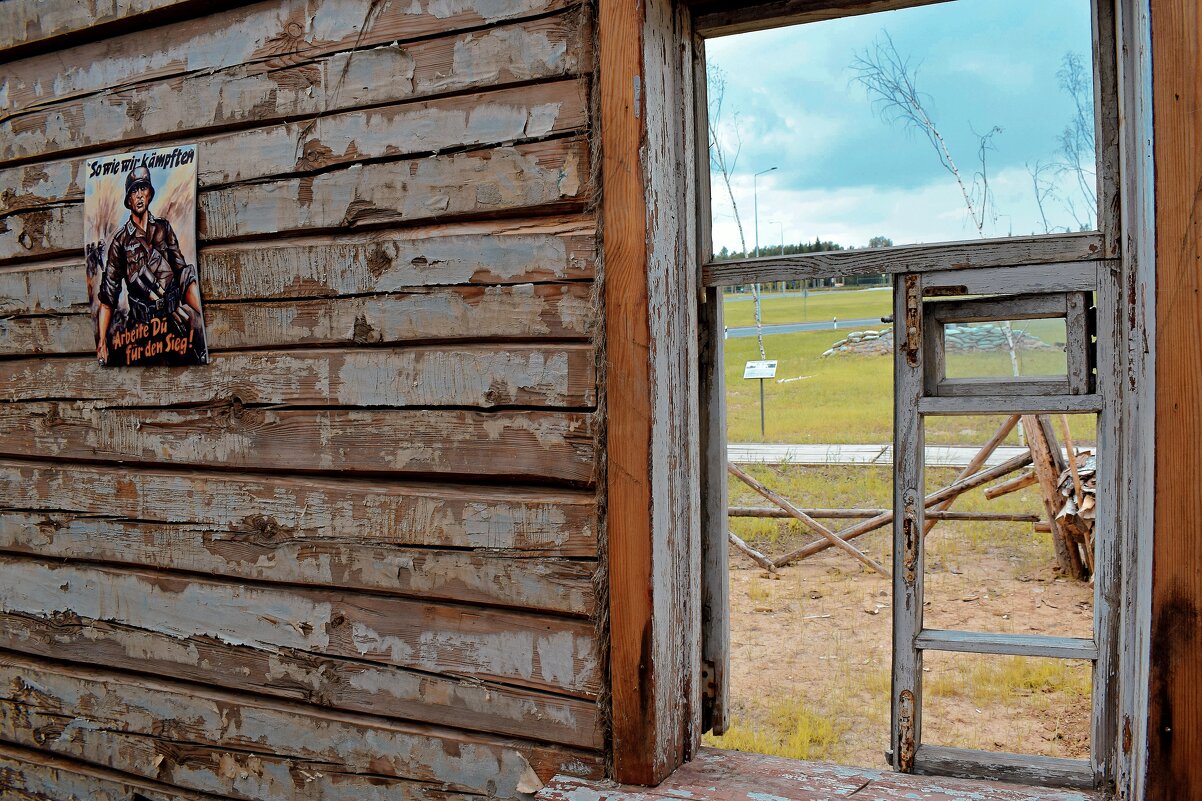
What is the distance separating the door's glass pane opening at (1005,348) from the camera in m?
1.61

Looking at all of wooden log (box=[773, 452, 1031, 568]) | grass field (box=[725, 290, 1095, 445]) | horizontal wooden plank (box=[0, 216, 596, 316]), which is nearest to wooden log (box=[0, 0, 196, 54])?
horizontal wooden plank (box=[0, 216, 596, 316])

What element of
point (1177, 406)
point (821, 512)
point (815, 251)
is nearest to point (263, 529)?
point (815, 251)

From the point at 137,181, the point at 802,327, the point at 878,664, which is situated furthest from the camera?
the point at 802,327

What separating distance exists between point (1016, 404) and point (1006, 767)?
724 mm

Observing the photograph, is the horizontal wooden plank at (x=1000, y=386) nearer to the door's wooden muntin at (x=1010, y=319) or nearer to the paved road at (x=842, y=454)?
the door's wooden muntin at (x=1010, y=319)

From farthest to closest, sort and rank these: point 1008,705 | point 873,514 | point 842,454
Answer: point 842,454
point 873,514
point 1008,705

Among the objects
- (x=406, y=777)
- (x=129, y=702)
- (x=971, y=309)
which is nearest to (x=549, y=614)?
(x=406, y=777)

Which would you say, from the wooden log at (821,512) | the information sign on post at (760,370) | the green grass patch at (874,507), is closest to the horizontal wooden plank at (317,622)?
the information sign on post at (760,370)

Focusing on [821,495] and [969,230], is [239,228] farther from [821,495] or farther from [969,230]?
[821,495]

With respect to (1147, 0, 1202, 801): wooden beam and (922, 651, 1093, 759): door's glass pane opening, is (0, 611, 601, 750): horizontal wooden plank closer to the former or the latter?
(1147, 0, 1202, 801): wooden beam

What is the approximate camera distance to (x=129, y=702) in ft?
7.58

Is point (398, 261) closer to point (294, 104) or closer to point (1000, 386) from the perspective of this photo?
point (294, 104)

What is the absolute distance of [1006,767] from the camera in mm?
1616

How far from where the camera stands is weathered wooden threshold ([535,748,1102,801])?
5.03ft
